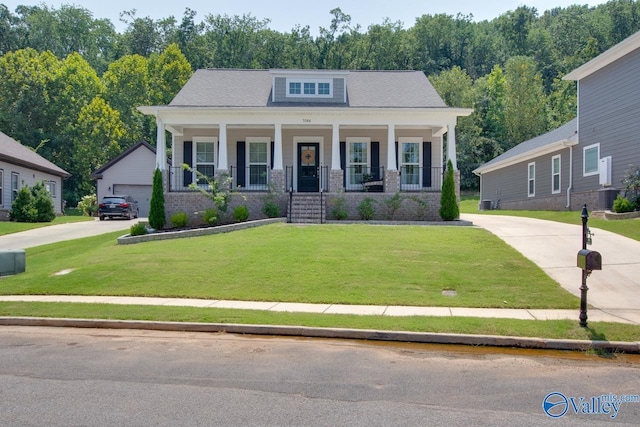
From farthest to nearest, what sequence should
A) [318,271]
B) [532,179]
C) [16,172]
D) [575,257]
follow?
[16,172], [532,179], [575,257], [318,271]

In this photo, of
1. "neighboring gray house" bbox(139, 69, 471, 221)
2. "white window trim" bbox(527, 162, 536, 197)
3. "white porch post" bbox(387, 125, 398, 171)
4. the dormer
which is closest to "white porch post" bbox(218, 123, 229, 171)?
"neighboring gray house" bbox(139, 69, 471, 221)

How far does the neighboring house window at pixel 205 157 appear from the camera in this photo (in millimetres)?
23391

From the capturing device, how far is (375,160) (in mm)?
23766

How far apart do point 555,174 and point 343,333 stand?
72.4ft

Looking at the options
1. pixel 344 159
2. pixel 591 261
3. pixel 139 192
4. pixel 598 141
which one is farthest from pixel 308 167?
pixel 139 192

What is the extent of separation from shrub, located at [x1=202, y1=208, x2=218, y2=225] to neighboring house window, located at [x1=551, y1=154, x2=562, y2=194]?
16669 millimetres

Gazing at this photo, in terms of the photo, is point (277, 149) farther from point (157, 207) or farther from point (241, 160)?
point (157, 207)

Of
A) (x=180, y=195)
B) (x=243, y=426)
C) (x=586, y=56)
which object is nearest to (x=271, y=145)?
(x=180, y=195)

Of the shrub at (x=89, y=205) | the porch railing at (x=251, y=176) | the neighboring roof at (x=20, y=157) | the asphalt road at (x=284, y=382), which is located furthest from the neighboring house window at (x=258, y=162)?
the shrub at (x=89, y=205)

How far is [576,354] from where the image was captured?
7.06 metres

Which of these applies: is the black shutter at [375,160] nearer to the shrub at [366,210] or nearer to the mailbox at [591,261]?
the shrub at [366,210]

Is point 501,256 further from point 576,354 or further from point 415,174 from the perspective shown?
point 415,174

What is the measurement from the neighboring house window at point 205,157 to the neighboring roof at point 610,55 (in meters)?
16.5

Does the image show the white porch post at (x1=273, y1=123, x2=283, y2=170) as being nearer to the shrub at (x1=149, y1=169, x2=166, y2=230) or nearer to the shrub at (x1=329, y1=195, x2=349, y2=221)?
the shrub at (x1=329, y1=195, x2=349, y2=221)
